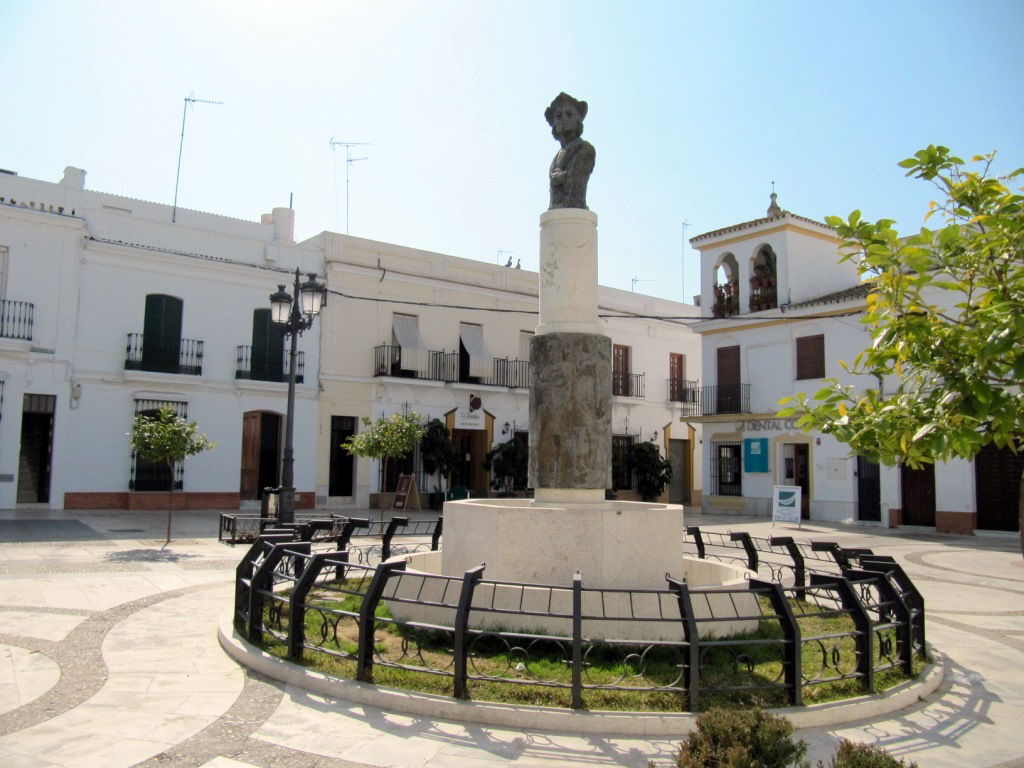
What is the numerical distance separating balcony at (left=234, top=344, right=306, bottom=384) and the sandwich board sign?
13.2 m

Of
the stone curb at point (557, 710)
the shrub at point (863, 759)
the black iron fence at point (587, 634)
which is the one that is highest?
the shrub at point (863, 759)

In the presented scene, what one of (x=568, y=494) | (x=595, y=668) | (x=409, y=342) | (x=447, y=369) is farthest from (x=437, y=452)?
(x=595, y=668)

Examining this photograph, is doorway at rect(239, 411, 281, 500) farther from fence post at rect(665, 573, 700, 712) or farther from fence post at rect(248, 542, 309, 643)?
fence post at rect(665, 573, 700, 712)

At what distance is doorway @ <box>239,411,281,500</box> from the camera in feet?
73.4

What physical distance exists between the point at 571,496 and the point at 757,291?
1998 cm

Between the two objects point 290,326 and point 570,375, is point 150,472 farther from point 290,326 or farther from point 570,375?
point 570,375

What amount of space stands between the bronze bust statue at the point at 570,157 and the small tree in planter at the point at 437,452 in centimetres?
1615

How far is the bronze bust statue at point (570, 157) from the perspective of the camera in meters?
8.05

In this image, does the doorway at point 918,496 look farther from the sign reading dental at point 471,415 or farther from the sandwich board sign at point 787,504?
the sign reading dental at point 471,415

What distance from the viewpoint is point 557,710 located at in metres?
4.77

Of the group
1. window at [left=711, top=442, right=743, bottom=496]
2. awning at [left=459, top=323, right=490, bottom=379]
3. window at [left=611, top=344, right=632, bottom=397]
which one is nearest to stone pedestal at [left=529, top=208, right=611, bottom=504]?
awning at [left=459, top=323, right=490, bottom=379]

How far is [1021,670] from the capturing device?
21.4 ft

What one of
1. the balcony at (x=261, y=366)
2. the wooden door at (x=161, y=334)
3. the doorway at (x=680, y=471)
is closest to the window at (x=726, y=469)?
the doorway at (x=680, y=471)

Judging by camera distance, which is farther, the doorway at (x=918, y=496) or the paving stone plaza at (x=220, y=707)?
the doorway at (x=918, y=496)
